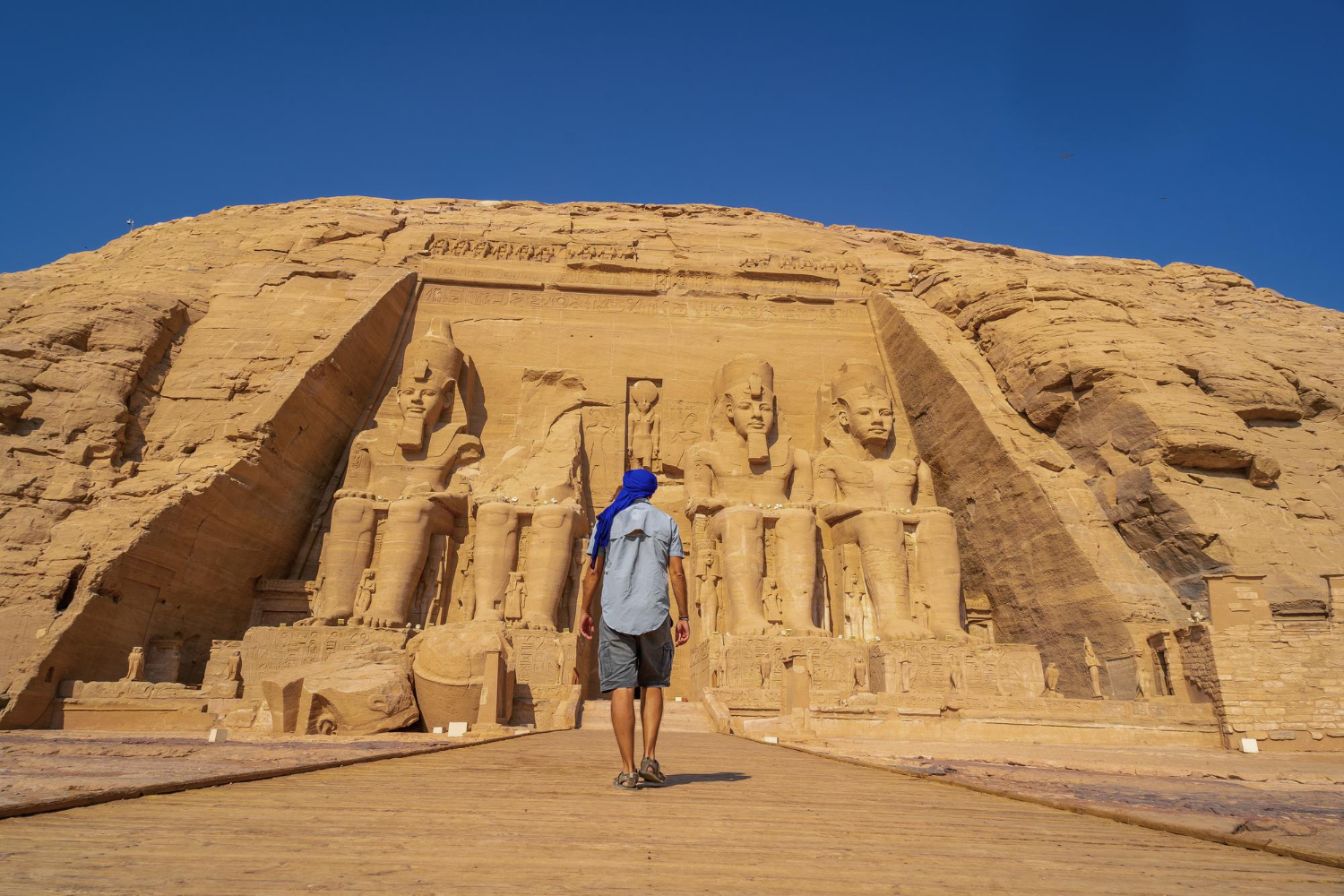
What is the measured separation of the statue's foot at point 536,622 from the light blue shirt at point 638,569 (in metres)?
6.49

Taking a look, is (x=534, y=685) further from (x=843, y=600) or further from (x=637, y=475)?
(x=637, y=475)

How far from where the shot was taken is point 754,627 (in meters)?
9.96

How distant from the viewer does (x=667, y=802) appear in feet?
8.73

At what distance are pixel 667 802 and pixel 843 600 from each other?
8.45m

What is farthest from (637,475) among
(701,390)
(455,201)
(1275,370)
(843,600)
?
(455,201)

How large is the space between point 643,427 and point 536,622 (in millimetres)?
3783

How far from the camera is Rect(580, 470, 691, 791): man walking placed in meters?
3.33

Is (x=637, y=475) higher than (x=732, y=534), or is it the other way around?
(x=732, y=534)

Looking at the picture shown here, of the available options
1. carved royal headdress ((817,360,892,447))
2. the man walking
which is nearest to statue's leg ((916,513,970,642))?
carved royal headdress ((817,360,892,447))

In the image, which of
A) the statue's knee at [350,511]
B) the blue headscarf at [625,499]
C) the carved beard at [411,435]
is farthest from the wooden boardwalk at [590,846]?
the carved beard at [411,435]

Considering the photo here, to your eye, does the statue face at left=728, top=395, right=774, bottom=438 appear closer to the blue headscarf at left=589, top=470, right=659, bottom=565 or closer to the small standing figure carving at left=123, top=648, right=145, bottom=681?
the small standing figure carving at left=123, top=648, right=145, bottom=681

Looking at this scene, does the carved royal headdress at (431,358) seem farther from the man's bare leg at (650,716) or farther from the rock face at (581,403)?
the man's bare leg at (650,716)

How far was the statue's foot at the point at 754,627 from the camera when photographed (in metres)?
9.88

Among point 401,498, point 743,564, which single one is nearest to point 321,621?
point 401,498
